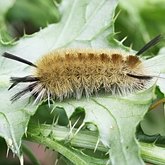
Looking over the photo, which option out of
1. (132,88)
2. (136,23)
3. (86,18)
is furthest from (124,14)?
(132,88)

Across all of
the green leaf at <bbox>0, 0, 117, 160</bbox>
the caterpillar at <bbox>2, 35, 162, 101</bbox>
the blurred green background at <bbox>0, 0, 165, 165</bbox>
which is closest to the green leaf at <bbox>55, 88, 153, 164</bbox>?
the caterpillar at <bbox>2, 35, 162, 101</bbox>

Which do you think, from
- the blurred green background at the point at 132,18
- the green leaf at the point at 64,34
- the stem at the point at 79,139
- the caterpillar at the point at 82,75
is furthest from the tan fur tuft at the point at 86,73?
the blurred green background at the point at 132,18

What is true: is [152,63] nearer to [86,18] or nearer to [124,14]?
[86,18]

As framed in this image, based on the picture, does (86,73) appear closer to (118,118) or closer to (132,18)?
(118,118)

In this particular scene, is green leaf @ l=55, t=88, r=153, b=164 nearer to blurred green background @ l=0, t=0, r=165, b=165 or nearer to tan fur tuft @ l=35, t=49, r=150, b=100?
tan fur tuft @ l=35, t=49, r=150, b=100

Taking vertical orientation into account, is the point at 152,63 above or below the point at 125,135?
above
